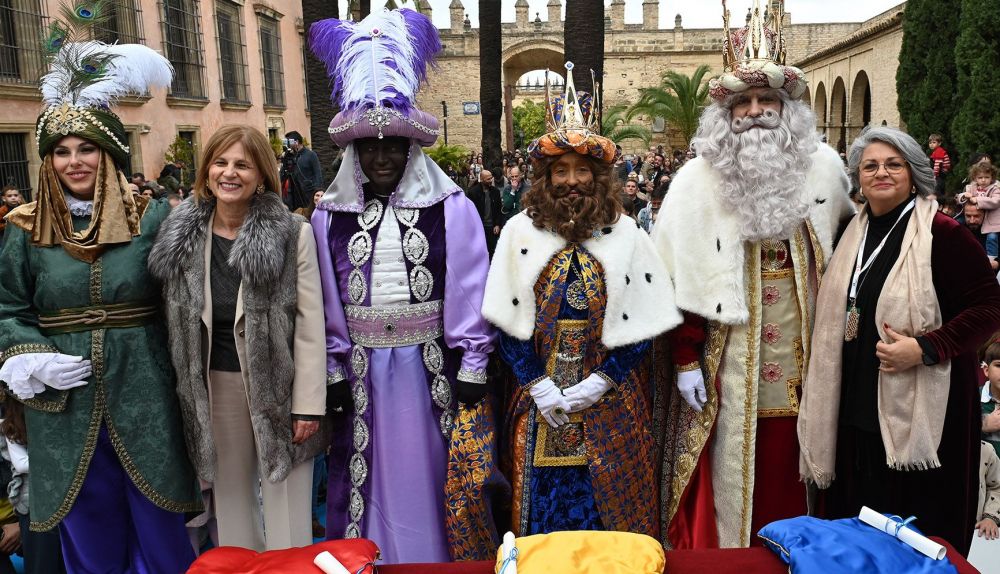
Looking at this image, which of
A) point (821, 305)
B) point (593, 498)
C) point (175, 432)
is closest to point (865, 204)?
point (821, 305)

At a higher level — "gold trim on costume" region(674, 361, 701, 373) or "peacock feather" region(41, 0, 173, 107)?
"peacock feather" region(41, 0, 173, 107)

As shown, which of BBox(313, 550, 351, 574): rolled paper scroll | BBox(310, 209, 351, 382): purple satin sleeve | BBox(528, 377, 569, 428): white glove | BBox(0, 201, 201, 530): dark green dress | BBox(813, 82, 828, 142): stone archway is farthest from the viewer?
BBox(813, 82, 828, 142): stone archway

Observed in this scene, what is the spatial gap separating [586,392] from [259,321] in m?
1.36

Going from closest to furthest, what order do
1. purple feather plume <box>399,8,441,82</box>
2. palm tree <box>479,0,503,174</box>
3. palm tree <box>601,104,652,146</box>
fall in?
purple feather plume <box>399,8,441,82</box>
palm tree <box>479,0,503,174</box>
palm tree <box>601,104,652,146</box>

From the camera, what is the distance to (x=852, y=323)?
2.91 meters

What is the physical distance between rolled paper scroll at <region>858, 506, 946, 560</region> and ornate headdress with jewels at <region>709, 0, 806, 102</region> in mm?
1871

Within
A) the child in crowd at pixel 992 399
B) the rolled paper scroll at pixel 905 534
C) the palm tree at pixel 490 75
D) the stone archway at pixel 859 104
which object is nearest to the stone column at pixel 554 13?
the stone archway at pixel 859 104

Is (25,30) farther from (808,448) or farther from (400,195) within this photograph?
(808,448)

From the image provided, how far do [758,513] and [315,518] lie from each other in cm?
249

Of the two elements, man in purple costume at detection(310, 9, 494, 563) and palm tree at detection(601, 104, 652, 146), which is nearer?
man in purple costume at detection(310, 9, 494, 563)

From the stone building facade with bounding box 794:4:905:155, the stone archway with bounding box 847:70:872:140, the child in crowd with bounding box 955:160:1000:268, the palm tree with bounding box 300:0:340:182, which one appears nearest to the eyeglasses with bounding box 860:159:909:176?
the child in crowd with bounding box 955:160:1000:268

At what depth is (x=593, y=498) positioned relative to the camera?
3057mm

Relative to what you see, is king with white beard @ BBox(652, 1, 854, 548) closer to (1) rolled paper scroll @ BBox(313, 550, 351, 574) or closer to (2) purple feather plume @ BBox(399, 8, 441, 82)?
(2) purple feather plume @ BBox(399, 8, 441, 82)

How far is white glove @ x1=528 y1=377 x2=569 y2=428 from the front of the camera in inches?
116
